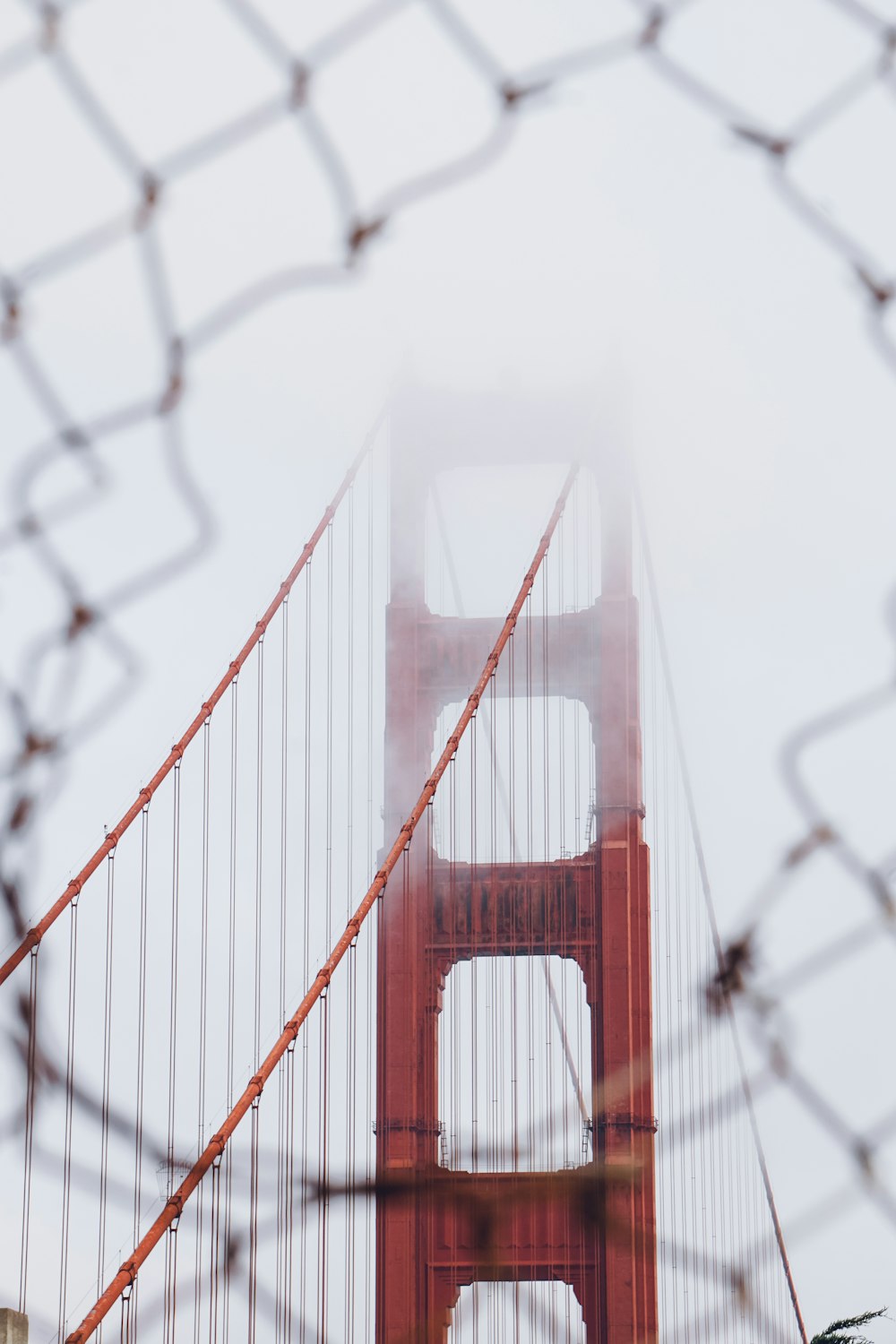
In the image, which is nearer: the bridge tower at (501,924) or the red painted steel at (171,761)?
the red painted steel at (171,761)

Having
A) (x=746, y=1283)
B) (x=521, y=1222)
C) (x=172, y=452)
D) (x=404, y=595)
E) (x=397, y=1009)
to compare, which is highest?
(x=404, y=595)

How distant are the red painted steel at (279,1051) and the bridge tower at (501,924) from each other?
2.58ft

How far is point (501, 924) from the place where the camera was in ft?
47.8

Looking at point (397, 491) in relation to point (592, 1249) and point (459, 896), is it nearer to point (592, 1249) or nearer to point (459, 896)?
point (459, 896)

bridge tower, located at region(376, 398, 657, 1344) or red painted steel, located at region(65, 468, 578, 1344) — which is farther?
bridge tower, located at region(376, 398, 657, 1344)

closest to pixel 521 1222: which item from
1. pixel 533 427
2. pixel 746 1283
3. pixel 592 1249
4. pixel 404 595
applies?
pixel 592 1249

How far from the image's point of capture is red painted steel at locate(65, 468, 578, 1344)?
3.28m

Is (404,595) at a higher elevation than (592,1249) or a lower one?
higher

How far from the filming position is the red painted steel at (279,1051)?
129 inches

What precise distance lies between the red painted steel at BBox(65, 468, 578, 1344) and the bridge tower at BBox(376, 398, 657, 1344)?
31.0 inches

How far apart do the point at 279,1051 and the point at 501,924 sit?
8.54 meters

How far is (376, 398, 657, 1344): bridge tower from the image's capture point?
45.3 feet

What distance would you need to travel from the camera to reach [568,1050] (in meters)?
15.2

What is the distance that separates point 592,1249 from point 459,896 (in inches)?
97.4
